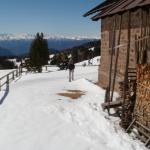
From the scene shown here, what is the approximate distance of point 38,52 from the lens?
8062 cm

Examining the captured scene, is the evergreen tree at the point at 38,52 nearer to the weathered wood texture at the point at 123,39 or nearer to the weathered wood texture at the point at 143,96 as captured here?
the weathered wood texture at the point at 123,39

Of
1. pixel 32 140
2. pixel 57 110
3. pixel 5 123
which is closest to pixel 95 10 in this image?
pixel 57 110

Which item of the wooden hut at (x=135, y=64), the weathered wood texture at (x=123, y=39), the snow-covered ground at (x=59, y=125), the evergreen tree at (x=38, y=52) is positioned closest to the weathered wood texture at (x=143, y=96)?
the wooden hut at (x=135, y=64)

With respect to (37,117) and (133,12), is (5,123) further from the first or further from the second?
(133,12)

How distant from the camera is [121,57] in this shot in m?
19.4

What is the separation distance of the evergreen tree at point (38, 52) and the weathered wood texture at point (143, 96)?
63.7 metres

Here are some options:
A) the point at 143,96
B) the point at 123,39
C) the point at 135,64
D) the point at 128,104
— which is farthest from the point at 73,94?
the point at 143,96

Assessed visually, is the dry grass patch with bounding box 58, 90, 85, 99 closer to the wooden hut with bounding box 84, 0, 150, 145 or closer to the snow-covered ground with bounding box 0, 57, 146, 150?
the snow-covered ground with bounding box 0, 57, 146, 150

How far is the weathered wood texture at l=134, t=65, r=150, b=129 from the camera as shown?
13531 mm

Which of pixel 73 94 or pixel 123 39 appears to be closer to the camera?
pixel 123 39

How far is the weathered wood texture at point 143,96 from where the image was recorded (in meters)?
13.5

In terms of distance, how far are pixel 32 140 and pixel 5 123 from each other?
2534 mm

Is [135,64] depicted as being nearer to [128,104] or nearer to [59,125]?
[128,104]

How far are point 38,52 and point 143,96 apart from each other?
67.7 m
